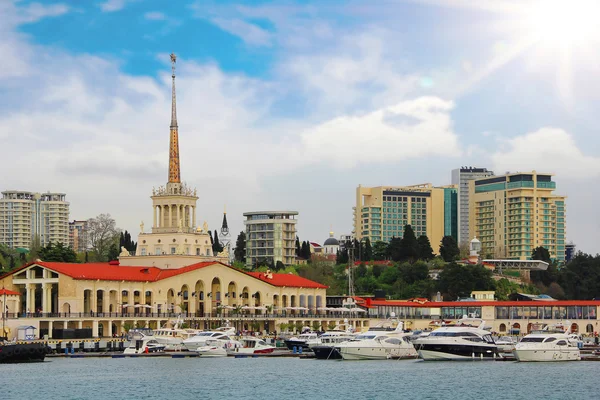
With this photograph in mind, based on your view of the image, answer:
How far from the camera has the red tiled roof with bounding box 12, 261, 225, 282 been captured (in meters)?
128

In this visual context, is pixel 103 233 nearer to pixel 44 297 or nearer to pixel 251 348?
pixel 44 297

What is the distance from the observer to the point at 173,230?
146500mm

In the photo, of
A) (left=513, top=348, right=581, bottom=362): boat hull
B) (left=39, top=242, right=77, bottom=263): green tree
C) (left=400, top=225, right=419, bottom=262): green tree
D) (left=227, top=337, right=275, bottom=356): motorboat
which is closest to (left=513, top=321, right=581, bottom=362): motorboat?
(left=513, top=348, right=581, bottom=362): boat hull

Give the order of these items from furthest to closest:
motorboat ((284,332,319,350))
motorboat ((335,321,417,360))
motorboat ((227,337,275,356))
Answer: motorboat ((284,332,319,350))
motorboat ((227,337,275,356))
motorboat ((335,321,417,360))

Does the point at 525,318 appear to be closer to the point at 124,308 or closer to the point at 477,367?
the point at 124,308

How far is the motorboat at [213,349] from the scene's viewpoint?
108 meters

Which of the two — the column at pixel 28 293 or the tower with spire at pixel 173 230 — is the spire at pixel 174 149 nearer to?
the tower with spire at pixel 173 230

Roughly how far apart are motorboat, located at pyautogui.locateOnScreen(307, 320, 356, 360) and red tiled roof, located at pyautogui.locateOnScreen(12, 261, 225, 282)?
88.6 feet

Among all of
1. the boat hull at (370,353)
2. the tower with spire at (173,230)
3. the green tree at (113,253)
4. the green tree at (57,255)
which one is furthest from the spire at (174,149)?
the boat hull at (370,353)

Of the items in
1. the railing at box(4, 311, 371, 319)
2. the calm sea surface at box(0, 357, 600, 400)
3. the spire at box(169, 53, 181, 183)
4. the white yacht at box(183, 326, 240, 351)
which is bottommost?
the calm sea surface at box(0, 357, 600, 400)

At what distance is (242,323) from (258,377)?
5226 centimetres

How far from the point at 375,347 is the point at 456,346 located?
700 centimetres

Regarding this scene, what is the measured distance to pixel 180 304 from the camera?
137m

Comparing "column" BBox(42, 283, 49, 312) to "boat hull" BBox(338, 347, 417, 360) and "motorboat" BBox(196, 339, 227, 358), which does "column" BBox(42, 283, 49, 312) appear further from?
"boat hull" BBox(338, 347, 417, 360)
